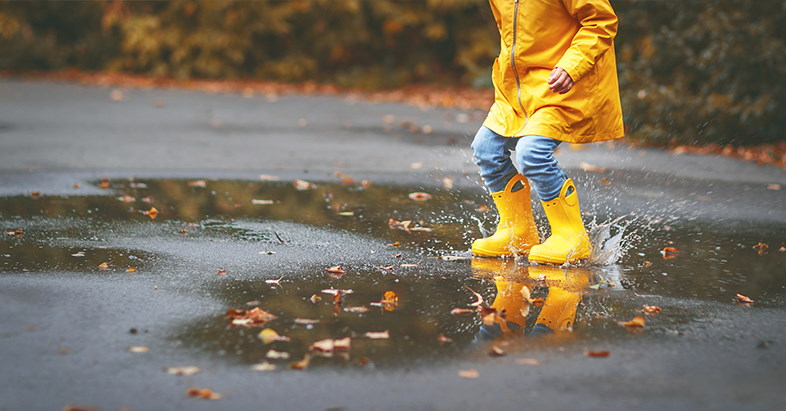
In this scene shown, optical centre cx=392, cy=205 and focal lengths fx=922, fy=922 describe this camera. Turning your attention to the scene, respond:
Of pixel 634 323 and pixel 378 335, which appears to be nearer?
pixel 378 335

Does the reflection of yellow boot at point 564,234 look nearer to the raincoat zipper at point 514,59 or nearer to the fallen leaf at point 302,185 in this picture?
the raincoat zipper at point 514,59

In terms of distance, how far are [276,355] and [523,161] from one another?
183cm

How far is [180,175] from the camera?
8047mm

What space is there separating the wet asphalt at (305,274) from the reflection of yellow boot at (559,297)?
0.85 ft

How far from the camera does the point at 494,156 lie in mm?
4984

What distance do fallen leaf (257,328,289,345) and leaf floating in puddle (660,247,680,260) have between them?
2578 millimetres

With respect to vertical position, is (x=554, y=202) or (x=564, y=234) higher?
(x=554, y=202)

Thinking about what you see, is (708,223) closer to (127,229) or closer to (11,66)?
(127,229)

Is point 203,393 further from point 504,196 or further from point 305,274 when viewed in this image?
point 504,196

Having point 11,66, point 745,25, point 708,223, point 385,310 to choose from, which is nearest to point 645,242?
point 708,223

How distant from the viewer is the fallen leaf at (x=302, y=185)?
7.57 m

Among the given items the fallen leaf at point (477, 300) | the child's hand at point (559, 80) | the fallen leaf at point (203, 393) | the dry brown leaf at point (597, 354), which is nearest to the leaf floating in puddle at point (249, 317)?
the fallen leaf at point (203, 393)

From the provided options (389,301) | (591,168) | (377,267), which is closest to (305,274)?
(377,267)

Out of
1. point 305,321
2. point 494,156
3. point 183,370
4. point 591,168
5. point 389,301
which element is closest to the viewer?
point 183,370
